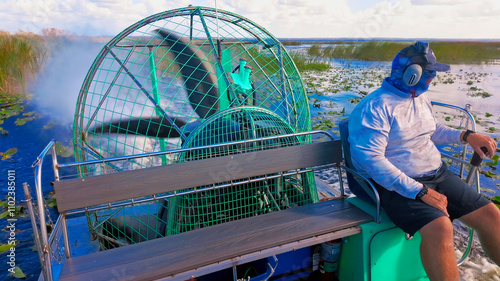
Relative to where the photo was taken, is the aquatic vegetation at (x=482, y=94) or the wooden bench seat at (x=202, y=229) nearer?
the wooden bench seat at (x=202, y=229)

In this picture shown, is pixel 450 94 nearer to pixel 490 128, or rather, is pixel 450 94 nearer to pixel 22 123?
pixel 490 128

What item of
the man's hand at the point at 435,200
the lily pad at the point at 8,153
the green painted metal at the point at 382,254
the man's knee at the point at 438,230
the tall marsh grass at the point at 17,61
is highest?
the tall marsh grass at the point at 17,61

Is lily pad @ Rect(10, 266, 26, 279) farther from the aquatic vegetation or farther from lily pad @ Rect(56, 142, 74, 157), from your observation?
the aquatic vegetation

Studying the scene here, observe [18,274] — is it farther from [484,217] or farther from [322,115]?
[322,115]

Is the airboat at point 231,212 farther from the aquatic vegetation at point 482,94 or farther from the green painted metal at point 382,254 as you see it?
the aquatic vegetation at point 482,94

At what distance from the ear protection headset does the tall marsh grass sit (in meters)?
11.7

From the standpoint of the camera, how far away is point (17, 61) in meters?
9.94

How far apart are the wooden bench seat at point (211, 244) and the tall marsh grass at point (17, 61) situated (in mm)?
10814

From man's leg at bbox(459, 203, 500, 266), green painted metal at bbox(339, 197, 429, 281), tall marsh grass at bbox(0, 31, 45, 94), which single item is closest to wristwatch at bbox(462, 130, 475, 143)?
man's leg at bbox(459, 203, 500, 266)

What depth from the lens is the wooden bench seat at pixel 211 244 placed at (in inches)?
67.9

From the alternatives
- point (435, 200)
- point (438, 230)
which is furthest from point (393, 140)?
point (438, 230)

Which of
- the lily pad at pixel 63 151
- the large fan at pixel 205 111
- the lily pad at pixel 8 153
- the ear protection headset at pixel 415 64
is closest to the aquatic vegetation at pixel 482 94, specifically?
the large fan at pixel 205 111

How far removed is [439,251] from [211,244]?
135 centimetres

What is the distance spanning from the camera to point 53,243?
175 cm
